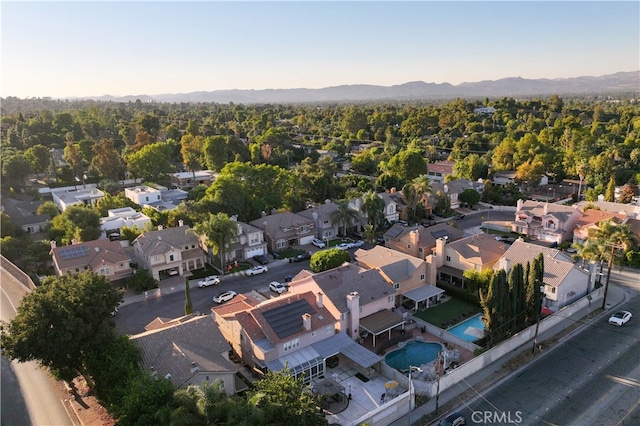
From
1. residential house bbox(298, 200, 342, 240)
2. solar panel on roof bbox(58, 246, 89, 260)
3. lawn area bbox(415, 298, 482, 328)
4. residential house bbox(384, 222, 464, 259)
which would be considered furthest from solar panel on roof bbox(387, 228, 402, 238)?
solar panel on roof bbox(58, 246, 89, 260)

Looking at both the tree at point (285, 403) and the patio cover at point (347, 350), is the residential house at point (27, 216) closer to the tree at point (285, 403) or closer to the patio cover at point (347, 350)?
the patio cover at point (347, 350)

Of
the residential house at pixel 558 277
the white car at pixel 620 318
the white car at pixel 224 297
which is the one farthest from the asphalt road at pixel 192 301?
the white car at pixel 620 318

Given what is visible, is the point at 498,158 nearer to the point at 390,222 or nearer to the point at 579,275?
the point at 390,222

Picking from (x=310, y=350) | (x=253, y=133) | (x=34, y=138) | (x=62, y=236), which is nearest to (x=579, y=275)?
(x=310, y=350)

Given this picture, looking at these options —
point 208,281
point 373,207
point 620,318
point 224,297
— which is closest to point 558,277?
point 620,318

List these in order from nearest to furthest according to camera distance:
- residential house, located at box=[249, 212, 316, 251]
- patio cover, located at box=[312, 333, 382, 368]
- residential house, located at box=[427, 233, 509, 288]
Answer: patio cover, located at box=[312, 333, 382, 368], residential house, located at box=[427, 233, 509, 288], residential house, located at box=[249, 212, 316, 251]

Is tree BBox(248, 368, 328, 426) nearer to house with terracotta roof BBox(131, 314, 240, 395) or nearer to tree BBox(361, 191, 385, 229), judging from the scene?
house with terracotta roof BBox(131, 314, 240, 395)
